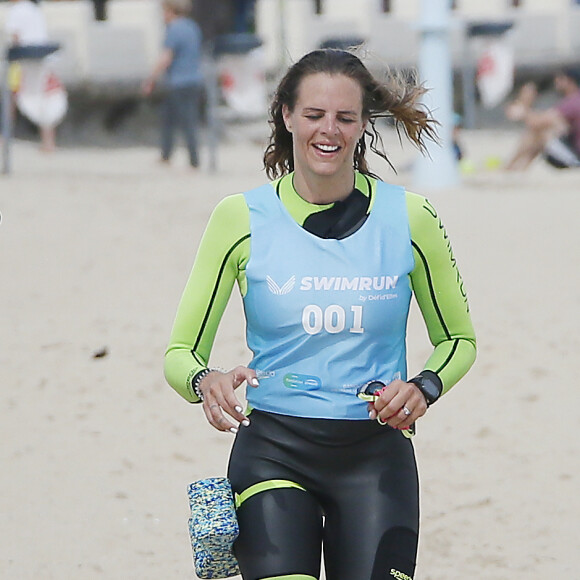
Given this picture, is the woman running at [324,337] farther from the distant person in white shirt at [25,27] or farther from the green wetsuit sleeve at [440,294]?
the distant person in white shirt at [25,27]

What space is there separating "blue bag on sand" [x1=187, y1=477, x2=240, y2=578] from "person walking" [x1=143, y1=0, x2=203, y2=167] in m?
10.7

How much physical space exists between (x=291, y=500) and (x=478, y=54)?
18.7 m

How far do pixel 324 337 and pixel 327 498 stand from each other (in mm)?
358

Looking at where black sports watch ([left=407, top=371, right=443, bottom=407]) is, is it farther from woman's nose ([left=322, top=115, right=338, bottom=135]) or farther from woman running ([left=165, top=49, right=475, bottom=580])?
woman's nose ([left=322, top=115, right=338, bottom=135])

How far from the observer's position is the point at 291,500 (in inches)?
110

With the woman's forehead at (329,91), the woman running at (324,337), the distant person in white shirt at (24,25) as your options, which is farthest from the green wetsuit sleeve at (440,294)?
the distant person in white shirt at (24,25)

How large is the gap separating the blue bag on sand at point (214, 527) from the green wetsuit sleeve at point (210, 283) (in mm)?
211

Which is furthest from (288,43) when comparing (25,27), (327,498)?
(327,498)

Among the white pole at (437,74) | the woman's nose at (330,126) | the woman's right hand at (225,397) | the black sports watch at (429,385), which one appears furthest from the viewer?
the white pole at (437,74)

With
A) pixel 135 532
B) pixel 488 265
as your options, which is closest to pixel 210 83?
pixel 488 265

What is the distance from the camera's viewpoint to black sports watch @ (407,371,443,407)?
2.74 m

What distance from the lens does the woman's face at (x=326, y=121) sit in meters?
2.86

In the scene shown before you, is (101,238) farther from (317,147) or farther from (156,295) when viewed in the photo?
(317,147)

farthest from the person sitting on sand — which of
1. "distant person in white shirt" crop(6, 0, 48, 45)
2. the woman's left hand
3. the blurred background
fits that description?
the woman's left hand
